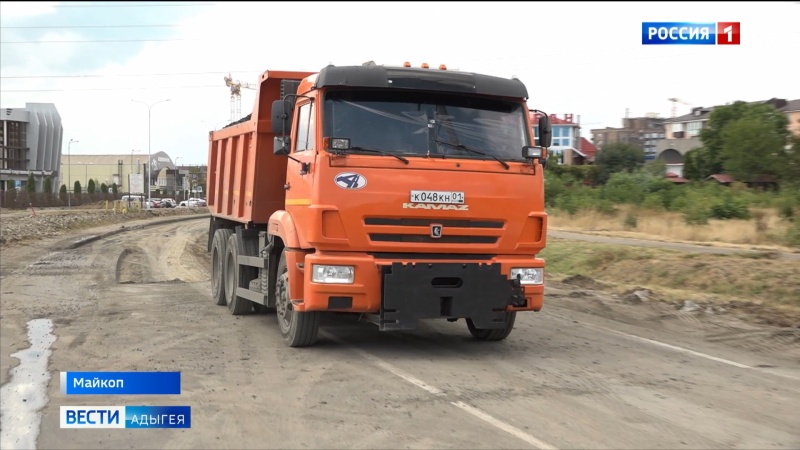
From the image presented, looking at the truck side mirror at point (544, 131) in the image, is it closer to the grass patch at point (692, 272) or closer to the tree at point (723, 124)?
the grass patch at point (692, 272)

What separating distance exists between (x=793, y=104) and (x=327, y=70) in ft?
245

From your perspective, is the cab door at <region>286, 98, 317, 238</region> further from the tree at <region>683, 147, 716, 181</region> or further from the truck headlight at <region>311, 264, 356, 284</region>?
the tree at <region>683, 147, 716, 181</region>

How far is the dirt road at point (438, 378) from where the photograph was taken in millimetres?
5824

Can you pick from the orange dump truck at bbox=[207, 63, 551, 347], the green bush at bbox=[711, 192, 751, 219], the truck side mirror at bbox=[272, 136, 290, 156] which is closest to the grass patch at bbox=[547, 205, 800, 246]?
the green bush at bbox=[711, 192, 751, 219]

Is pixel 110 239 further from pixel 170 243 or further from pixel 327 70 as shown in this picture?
pixel 327 70

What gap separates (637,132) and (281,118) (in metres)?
138

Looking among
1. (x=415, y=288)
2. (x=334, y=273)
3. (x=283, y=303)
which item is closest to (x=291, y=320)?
(x=283, y=303)

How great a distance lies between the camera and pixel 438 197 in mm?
8289

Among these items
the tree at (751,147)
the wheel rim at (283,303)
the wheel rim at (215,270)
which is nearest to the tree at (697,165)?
the tree at (751,147)

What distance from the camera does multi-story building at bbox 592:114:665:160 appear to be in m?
134

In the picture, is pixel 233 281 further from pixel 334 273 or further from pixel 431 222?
pixel 431 222

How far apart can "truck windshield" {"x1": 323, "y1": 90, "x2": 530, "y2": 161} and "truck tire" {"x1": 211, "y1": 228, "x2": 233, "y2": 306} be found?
5453mm

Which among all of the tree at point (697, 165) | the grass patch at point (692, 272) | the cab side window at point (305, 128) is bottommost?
the grass patch at point (692, 272)

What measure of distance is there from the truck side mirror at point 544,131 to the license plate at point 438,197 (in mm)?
1466
